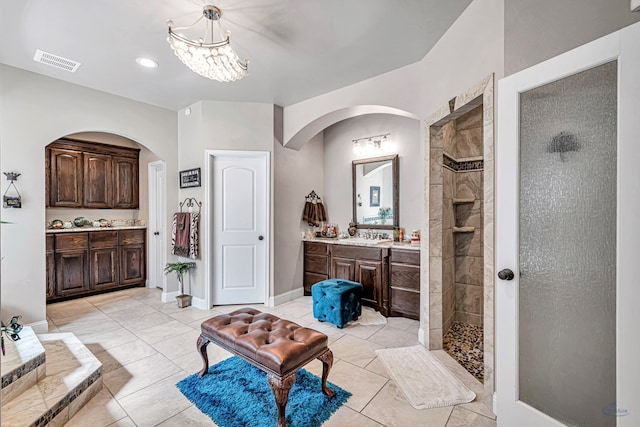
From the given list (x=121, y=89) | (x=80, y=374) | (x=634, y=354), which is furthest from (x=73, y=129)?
(x=634, y=354)

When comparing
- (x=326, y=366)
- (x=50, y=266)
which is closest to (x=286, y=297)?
(x=326, y=366)

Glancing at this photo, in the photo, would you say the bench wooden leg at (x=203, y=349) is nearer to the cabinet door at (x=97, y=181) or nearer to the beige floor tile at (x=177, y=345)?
the beige floor tile at (x=177, y=345)

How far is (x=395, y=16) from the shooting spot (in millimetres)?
2332

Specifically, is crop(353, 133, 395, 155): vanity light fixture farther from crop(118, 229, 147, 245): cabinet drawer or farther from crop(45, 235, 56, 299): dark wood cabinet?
crop(45, 235, 56, 299): dark wood cabinet

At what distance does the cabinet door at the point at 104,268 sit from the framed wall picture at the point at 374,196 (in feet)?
13.1

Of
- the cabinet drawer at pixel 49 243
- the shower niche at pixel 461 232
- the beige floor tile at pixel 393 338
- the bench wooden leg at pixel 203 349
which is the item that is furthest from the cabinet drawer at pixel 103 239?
the shower niche at pixel 461 232

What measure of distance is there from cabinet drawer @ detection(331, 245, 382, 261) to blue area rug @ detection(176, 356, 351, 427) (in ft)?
5.69

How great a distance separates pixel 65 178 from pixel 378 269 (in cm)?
459

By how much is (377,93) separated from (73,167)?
4421mm

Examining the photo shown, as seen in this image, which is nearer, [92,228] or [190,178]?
[190,178]

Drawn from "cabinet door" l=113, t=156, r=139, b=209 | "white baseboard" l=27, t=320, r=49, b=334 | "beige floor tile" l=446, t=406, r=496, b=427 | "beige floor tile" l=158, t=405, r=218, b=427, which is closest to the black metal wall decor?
"white baseboard" l=27, t=320, r=49, b=334

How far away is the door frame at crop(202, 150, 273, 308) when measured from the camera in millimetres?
3990

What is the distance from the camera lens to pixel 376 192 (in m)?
4.44

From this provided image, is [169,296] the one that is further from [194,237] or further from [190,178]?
[190,178]
